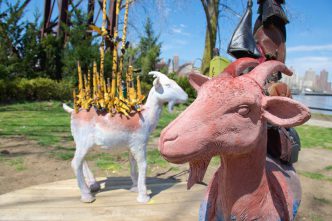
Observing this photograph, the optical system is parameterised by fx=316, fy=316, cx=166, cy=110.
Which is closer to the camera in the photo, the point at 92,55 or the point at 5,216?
the point at 5,216

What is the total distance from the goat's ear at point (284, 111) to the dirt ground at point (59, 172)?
253cm

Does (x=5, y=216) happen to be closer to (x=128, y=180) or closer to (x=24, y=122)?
(x=128, y=180)

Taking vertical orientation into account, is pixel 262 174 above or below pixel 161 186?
above

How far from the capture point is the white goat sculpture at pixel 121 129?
2869mm

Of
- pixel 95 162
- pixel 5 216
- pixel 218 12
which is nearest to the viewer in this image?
pixel 5 216

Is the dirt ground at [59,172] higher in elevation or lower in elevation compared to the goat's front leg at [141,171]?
lower

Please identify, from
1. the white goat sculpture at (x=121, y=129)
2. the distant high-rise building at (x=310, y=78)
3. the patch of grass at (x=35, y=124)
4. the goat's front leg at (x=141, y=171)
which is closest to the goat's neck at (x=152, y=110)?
the white goat sculpture at (x=121, y=129)

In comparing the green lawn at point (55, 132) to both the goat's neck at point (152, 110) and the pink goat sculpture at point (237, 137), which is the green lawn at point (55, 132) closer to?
the goat's neck at point (152, 110)

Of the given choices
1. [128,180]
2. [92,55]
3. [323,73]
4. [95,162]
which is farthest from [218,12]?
[323,73]

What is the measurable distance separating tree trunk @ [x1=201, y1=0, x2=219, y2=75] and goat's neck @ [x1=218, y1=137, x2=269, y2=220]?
8709 mm

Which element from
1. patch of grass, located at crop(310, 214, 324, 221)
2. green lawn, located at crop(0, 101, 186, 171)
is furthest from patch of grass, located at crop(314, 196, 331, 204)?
green lawn, located at crop(0, 101, 186, 171)

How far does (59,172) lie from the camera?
4.64m

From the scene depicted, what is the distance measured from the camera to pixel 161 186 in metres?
3.37

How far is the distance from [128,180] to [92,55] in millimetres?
9480
